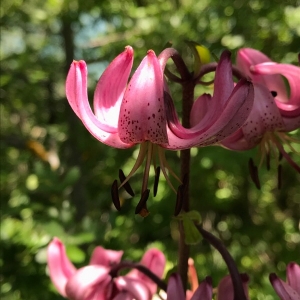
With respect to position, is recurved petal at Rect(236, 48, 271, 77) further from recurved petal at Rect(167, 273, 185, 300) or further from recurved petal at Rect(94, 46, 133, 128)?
recurved petal at Rect(167, 273, 185, 300)

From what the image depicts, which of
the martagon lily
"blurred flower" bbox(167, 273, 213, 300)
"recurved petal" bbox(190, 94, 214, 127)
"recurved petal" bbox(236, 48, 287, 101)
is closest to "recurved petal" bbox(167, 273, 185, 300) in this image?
"blurred flower" bbox(167, 273, 213, 300)

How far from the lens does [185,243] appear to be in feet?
2.15

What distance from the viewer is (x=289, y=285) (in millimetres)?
644

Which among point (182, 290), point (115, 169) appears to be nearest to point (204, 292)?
point (182, 290)

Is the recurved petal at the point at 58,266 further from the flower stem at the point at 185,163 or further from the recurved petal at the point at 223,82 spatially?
the recurved petal at the point at 223,82

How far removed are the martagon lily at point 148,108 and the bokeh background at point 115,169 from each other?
0.51 meters

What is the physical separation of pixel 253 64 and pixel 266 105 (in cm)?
8

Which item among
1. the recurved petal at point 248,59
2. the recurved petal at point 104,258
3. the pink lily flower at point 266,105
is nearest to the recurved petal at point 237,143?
the pink lily flower at point 266,105

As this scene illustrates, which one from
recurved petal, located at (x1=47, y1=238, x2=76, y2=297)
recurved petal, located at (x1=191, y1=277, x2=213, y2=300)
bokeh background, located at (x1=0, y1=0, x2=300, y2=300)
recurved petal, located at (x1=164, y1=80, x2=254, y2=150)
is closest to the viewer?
recurved petal, located at (x1=164, y1=80, x2=254, y2=150)

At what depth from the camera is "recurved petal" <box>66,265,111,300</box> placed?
749 mm

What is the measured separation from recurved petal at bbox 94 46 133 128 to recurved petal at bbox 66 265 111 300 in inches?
11.6

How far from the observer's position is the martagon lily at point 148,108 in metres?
0.50

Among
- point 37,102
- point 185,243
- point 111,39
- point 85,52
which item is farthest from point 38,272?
Result: point 37,102

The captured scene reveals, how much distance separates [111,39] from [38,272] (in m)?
1.12
